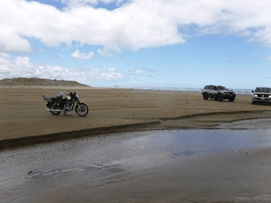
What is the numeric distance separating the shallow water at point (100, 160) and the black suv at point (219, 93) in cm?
1867

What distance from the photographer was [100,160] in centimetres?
534

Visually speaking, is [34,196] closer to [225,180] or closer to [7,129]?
[225,180]

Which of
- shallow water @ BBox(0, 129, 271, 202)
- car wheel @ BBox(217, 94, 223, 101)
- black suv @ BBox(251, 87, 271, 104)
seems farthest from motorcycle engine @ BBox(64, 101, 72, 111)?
car wheel @ BBox(217, 94, 223, 101)

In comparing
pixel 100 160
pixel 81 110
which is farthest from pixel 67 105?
pixel 100 160

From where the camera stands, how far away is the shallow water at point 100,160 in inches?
147

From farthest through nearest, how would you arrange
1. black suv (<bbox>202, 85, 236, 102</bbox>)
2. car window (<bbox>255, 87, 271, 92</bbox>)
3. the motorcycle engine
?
1. black suv (<bbox>202, 85, 236, 102</bbox>)
2. car window (<bbox>255, 87, 271, 92</bbox>)
3. the motorcycle engine

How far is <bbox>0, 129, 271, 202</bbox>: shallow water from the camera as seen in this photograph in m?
3.73

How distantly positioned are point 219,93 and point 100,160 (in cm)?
2374

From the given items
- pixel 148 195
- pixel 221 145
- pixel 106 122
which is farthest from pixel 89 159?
pixel 106 122

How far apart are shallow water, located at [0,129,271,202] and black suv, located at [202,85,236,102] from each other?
61.2ft

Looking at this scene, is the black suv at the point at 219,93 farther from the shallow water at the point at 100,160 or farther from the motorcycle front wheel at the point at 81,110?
the motorcycle front wheel at the point at 81,110

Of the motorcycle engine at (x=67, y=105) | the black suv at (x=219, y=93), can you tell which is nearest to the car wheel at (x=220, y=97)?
the black suv at (x=219, y=93)

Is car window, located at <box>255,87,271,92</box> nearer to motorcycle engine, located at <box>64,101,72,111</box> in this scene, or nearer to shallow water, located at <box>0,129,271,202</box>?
shallow water, located at <box>0,129,271,202</box>

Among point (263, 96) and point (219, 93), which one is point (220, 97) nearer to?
point (219, 93)
